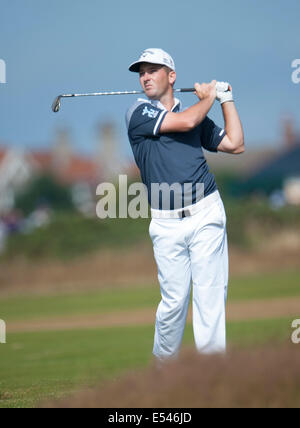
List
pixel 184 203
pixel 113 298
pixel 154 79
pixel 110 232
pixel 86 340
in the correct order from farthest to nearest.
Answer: pixel 110 232 → pixel 113 298 → pixel 86 340 → pixel 154 79 → pixel 184 203

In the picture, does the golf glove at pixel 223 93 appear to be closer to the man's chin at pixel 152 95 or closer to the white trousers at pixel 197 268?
the man's chin at pixel 152 95

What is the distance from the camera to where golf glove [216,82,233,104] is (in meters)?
6.77

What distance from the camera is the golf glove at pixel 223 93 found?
6.77 metres

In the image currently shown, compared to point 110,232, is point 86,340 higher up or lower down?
lower down

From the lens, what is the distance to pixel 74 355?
1288cm

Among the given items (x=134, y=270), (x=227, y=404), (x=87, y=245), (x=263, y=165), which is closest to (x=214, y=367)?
(x=227, y=404)

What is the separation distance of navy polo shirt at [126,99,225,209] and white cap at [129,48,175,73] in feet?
1.09

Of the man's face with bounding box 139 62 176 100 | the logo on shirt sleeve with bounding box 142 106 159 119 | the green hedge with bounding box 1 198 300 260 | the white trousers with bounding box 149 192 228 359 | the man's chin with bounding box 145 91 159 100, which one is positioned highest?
the green hedge with bounding box 1 198 300 260

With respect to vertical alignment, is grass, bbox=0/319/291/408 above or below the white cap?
below

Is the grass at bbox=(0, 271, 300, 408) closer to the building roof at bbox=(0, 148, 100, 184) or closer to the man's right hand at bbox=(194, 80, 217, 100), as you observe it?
the man's right hand at bbox=(194, 80, 217, 100)

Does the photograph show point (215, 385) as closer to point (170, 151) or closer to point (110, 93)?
point (170, 151)

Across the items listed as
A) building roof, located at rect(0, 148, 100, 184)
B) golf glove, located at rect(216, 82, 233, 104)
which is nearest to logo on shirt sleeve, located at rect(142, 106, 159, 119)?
golf glove, located at rect(216, 82, 233, 104)

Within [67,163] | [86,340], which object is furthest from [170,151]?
[67,163]

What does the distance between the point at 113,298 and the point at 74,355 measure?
13211 millimetres
